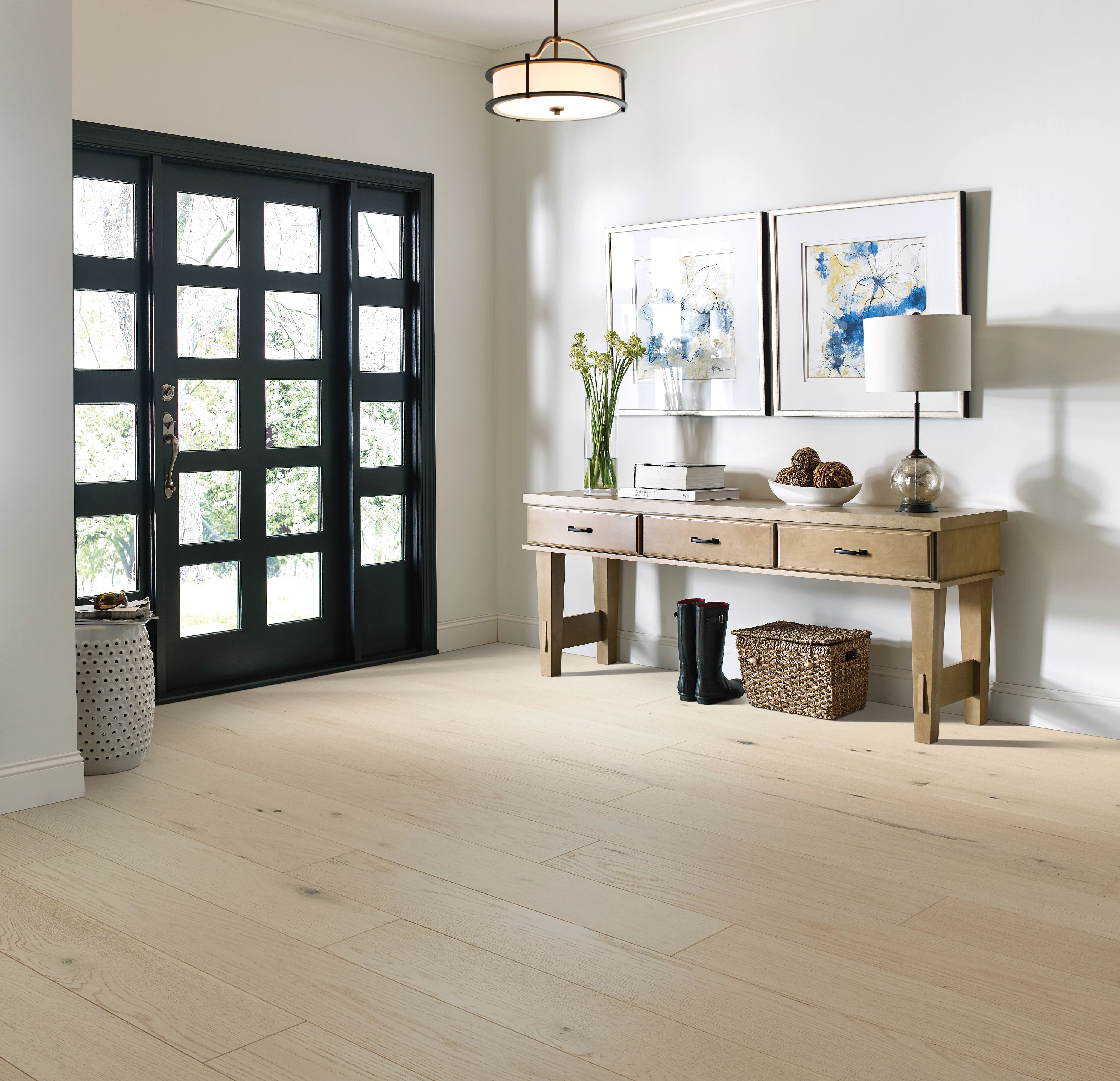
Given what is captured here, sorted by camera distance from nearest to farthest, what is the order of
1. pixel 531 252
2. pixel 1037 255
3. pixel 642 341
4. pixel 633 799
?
pixel 633 799 → pixel 1037 255 → pixel 642 341 → pixel 531 252

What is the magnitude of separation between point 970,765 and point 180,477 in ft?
10.1

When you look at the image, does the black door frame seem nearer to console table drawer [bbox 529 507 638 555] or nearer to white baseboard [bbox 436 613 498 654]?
white baseboard [bbox 436 613 498 654]

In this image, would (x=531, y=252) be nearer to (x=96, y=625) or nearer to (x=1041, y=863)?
(x=96, y=625)

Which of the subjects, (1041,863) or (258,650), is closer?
(1041,863)

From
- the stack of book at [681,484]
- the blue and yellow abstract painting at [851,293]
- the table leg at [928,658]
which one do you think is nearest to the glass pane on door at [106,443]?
the stack of book at [681,484]

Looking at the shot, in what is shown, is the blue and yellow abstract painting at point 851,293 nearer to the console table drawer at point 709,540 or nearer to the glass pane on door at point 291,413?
the console table drawer at point 709,540

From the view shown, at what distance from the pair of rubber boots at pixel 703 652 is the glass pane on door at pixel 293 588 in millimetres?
1632

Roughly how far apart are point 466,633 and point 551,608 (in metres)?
0.84

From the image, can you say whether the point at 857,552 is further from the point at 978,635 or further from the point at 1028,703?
the point at 1028,703

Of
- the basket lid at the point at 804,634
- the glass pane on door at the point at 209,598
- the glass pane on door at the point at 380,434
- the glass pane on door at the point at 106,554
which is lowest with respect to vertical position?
the basket lid at the point at 804,634

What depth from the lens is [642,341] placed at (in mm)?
5164

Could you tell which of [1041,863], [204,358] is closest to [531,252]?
[204,358]

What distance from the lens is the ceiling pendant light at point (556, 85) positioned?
3.57 meters

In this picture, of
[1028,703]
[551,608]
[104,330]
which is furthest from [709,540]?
[104,330]
